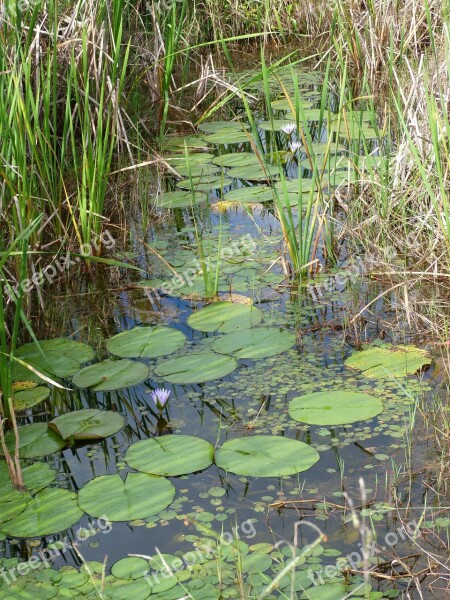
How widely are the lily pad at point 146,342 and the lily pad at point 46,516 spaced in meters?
0.81

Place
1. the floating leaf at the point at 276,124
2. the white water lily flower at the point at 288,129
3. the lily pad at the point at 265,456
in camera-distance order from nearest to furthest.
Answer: the lily pad at the point at 265,456
the white water lily flower at the point at 288,129
the floating leaf at the point at 276,124

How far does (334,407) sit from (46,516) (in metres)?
0.95

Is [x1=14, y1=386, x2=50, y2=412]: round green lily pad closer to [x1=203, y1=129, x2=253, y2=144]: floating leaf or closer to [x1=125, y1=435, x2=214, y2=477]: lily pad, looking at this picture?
[x1=125, y1=435, x2=214, y2=477]: lily pad

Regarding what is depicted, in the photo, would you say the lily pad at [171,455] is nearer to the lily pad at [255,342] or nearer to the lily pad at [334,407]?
the lily pad at [334,407]

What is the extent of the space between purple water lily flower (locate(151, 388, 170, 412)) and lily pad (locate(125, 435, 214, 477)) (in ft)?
0.57

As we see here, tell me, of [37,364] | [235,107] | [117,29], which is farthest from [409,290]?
[235,107]

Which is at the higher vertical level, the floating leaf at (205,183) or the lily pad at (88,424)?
the floating leaf at (205,183)

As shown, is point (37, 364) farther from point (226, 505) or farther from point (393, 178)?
point (393, 178)

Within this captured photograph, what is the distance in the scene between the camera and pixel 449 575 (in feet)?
6.79

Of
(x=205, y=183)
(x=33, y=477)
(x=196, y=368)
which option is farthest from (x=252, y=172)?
(x=33, y=477)

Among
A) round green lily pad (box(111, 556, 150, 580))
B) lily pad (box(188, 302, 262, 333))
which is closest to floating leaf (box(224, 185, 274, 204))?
lily pad (box(188, 302, 262, 333))

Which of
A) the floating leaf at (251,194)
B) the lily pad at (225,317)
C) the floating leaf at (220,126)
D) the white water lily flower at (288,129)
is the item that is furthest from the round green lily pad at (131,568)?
the floating leaf at (220,126)

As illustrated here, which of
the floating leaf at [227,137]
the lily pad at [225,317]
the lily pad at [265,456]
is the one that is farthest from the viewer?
the floating leaf at [227,137]

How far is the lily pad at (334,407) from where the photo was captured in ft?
8.92
